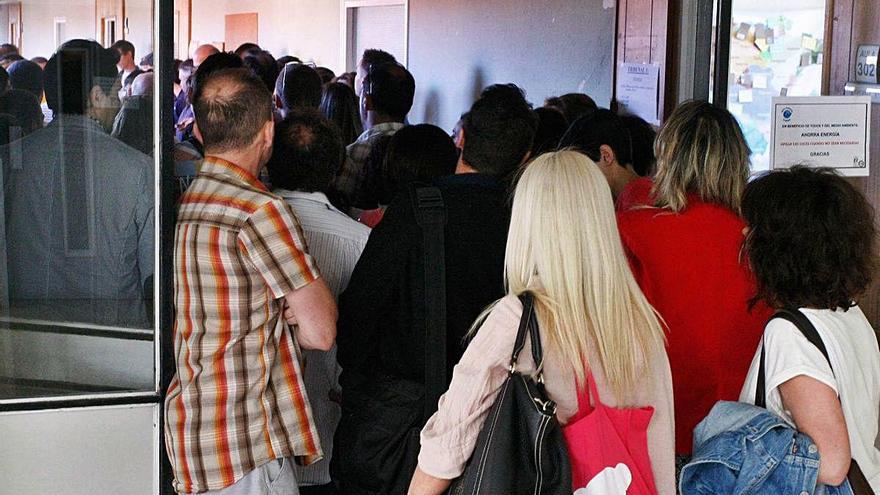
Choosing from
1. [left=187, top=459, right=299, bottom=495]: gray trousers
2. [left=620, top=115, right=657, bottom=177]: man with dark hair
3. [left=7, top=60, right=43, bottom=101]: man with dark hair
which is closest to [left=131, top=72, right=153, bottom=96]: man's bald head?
[left=7, top=60, right=43, bottom=101]: man with dark hair

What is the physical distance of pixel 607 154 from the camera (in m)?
3.39

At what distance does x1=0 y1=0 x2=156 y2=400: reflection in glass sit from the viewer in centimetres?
268

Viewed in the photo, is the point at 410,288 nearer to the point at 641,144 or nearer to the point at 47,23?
the point at 47,23

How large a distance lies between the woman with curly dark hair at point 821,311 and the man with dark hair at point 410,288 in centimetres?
62

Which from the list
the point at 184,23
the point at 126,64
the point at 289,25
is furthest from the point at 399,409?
the point at 184,23

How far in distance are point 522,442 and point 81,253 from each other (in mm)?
1318

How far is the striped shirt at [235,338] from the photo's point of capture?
7.95ft

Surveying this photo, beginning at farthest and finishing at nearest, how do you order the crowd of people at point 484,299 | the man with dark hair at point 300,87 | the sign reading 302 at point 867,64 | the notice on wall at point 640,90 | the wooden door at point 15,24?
the notice on wall at point 640,90, the man with dark hair at point 300,87, the sign reading 302 at point 867,64, the wooden door at point 15,24, the crowd of people at point 484,299

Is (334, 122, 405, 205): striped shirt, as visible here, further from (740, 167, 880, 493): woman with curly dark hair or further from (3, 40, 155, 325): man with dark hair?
(740, 167, 880, 493): woman with curly dark hair

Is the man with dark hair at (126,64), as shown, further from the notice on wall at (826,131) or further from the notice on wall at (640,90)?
the notice on wall at (640,90)

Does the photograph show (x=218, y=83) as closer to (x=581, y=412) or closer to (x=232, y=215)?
(x=232, y=215)

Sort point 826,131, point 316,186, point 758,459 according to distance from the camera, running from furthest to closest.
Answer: point 826,131 < point 316,186 < point 758,459

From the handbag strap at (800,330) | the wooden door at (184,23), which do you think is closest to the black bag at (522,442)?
the handbag strap at (800,330)

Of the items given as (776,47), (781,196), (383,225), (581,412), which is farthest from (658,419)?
(776,47)
